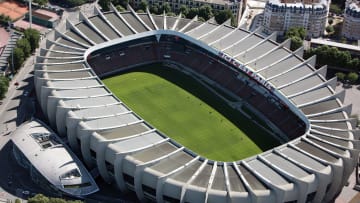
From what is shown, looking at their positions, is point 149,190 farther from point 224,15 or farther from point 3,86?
point 224,15

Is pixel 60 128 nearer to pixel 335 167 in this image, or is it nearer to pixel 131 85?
pixel 131 85

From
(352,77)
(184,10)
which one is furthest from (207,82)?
(352,77)

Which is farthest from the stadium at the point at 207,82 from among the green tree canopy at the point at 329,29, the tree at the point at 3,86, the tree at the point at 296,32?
the green tree canopy at the point at 329,29

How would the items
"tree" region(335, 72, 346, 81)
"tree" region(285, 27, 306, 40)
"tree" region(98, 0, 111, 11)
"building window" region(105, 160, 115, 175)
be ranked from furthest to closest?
1. "tree" region(98, 0, 111, 11)
2. "tree" region(285, 27, 306, 40)
3. "tree" region(335, 72, 346, 81)
4. "building window" region(105, 160, 115, 175)

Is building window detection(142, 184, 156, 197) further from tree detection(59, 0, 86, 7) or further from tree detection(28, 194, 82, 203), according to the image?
tree detection(59, 0, 86, 7)

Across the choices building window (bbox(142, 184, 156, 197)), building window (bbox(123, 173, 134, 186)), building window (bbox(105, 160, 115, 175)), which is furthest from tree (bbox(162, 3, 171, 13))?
building window (bbox(142, 184, 156, 197))

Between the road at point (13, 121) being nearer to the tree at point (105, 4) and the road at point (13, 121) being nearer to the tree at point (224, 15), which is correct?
the tree at point (105, 4)
